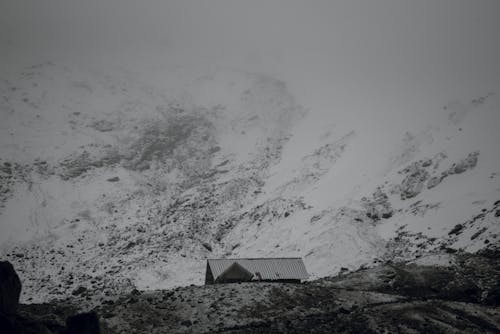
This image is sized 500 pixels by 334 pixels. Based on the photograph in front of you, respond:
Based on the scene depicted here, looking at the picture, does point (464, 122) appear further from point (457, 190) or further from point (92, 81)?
point (92, 81)

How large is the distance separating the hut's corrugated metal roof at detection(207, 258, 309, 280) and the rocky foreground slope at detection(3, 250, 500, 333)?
3.77 meters

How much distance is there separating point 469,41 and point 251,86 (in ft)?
127

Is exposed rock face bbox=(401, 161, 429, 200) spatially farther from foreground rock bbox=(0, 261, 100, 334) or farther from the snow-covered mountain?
foreground rock bbox=(0, 261, 100, 334)

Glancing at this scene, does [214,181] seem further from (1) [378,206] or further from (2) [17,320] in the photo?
(2) [17,320]

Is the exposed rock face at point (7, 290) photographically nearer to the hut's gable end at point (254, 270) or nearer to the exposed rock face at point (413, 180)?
A: the hut's gable end at point (254, 270)

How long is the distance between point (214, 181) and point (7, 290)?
38147 mm

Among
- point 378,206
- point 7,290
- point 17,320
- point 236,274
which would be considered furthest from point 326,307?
point 378,206

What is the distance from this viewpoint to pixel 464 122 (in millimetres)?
46406

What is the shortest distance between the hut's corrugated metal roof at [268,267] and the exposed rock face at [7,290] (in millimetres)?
14747

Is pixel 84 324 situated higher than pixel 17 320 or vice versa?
pixel 17 320

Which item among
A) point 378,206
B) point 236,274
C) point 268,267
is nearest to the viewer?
point 236,274

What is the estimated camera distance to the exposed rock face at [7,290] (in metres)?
14.7

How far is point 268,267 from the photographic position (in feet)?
96.8

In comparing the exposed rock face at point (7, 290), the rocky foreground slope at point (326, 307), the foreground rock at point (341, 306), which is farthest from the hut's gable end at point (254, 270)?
the exposed rock face at point (7, 290)
